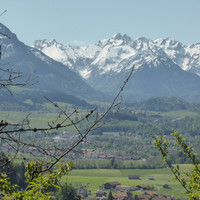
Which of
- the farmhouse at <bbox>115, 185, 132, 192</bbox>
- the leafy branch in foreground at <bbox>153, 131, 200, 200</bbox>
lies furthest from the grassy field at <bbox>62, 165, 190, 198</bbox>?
the leafy branch in foreground at <bbox>153, 131, 200, 200</bbox>

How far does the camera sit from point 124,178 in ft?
388

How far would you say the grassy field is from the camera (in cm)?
10169

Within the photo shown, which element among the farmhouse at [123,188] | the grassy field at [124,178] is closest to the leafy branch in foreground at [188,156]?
the grassy field at [124,178]

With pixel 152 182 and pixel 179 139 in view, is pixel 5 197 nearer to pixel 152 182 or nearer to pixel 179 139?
pixel 179 139

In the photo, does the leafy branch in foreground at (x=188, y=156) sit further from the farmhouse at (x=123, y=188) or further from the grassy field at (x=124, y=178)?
the farmhouse at (x=123, y=188)

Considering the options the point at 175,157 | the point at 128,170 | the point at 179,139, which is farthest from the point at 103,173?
the point at 179,139

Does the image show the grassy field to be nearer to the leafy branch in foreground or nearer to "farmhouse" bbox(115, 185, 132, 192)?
"farmhouse" bbox(115, 185, 132, 192)

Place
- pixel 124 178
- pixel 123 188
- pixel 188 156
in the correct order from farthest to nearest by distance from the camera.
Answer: pixel 124 178 < pixel 123 188 < pixel 188 156

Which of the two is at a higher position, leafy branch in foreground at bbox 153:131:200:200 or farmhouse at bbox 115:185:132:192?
leafy branch in foreground at bbox 153:131:200:200

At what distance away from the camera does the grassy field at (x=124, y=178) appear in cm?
10169

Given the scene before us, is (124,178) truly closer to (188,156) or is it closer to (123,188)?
(123,188)

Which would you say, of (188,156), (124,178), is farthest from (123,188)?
(188,156)

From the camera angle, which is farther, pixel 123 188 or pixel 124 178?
pixel 124 178

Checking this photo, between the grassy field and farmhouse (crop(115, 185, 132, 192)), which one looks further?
the grassy field
